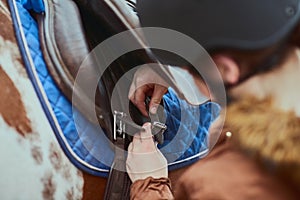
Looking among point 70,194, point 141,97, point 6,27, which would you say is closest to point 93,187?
point 70,194

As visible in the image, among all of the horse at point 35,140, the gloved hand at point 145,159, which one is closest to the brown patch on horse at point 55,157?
the horse at point 35,140

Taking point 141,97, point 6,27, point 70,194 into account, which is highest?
point 6,27

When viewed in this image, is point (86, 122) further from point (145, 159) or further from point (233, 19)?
point (233, 19)

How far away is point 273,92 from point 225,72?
77 millimetres

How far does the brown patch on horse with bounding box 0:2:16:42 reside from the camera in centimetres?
92

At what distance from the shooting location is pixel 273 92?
87cm

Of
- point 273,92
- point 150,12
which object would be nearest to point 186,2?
point 150,12

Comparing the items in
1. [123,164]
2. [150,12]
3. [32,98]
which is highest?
[150,12]

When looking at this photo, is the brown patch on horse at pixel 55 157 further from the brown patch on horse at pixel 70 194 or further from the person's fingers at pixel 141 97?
the person's fingers at pixel 141 97

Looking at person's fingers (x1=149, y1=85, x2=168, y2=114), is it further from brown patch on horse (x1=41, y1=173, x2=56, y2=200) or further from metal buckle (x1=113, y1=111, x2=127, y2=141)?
brown patch on horse (x1=41, y1=173, x2=56, y2=200)

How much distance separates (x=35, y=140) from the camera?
900mm

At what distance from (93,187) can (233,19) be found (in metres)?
0.33

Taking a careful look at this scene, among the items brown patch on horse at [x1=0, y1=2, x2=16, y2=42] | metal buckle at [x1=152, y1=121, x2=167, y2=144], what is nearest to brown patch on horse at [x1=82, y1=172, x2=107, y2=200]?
metal buckle at [x1=152, y1=121, x2=167, y2=144]

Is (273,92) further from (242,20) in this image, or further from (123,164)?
(123,164)
